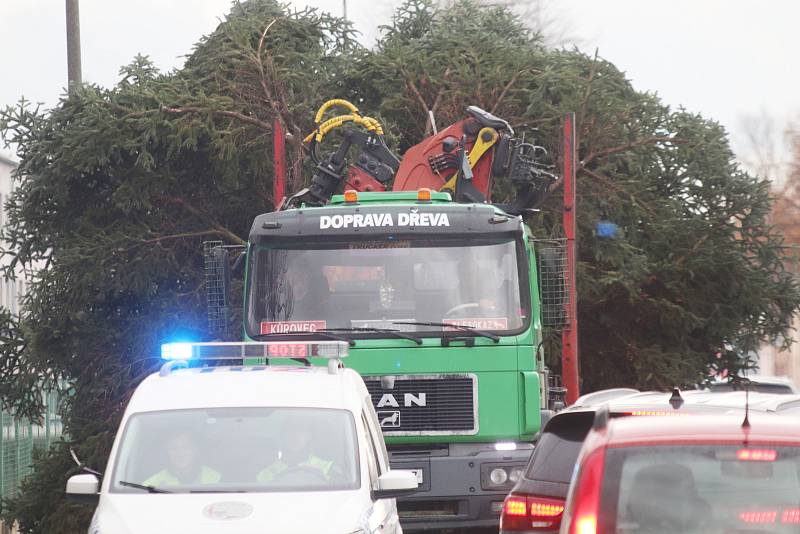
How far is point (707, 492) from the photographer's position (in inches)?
207

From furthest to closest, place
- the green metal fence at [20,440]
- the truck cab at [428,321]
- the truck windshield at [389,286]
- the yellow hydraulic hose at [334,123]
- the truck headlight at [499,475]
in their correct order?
the green metal fence at [20,440]
the yellow hydraulic hose at [334,123]
the truck windshield at [389,286]
the truck cab at [428,321]
the truck headlight at [499,475]

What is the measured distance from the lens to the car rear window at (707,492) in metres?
5.22

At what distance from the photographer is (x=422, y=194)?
12812 millimetres

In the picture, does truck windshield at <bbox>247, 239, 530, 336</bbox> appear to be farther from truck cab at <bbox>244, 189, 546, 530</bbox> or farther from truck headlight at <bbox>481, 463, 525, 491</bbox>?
truck headlight at <bbox>481, 463, 525, 491</bbox>

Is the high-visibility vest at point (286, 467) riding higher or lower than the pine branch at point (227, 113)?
lower

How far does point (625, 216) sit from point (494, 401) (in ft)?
25.3

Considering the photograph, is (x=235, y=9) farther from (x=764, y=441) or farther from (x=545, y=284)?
(x=764, y=441)

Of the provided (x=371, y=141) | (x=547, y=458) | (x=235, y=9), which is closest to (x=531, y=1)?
(x=235, y=9)

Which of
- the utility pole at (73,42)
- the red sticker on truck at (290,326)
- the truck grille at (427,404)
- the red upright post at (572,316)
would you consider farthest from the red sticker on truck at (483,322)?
the utility pole at (73,42)

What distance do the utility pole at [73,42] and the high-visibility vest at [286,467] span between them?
14.1m

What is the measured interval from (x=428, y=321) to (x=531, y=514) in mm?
4591

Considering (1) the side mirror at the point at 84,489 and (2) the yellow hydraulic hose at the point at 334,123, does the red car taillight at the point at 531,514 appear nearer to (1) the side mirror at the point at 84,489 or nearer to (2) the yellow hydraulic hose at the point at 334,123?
(1) the side mirror at the point at 84,489

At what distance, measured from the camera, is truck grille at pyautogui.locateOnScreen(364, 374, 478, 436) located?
11969 millimetres

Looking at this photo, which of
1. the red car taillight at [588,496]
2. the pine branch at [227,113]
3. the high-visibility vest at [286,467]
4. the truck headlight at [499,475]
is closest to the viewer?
the red car taillight at [588,496]
